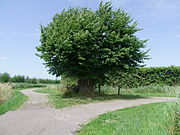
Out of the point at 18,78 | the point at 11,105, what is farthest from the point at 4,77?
the point at 11,105

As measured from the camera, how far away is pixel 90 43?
1020cm

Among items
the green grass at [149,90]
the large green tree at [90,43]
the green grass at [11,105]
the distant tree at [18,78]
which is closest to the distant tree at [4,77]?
the distant tree at [18,78]

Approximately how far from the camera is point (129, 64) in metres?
11.6

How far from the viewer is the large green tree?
9.81 meters

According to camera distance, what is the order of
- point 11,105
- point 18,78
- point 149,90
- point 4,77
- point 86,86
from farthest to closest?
point 18,78 → point 4,77 → point 149,90 → point 86,86 → point 11,105

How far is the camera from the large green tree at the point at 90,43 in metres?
9.81

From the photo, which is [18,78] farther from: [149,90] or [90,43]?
[90,43]

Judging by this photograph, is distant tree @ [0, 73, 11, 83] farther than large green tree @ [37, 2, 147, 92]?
Yes

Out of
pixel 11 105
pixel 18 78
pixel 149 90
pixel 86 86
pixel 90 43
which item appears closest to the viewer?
pixel 11 105

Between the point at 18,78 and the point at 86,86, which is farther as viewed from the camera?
the point at 18,78

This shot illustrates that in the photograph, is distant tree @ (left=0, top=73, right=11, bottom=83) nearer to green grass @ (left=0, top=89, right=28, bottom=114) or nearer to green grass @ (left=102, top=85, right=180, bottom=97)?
green grass @ (left=102, top=85, right=180, bottom=97)

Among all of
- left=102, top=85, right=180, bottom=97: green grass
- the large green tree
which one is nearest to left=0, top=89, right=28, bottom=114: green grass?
the large green tree

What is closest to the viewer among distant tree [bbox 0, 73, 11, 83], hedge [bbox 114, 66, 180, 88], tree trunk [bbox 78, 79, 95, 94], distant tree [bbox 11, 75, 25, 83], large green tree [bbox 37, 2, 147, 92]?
large green tree [bbox 37, 2, 147, 92]

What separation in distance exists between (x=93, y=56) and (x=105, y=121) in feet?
18.6
